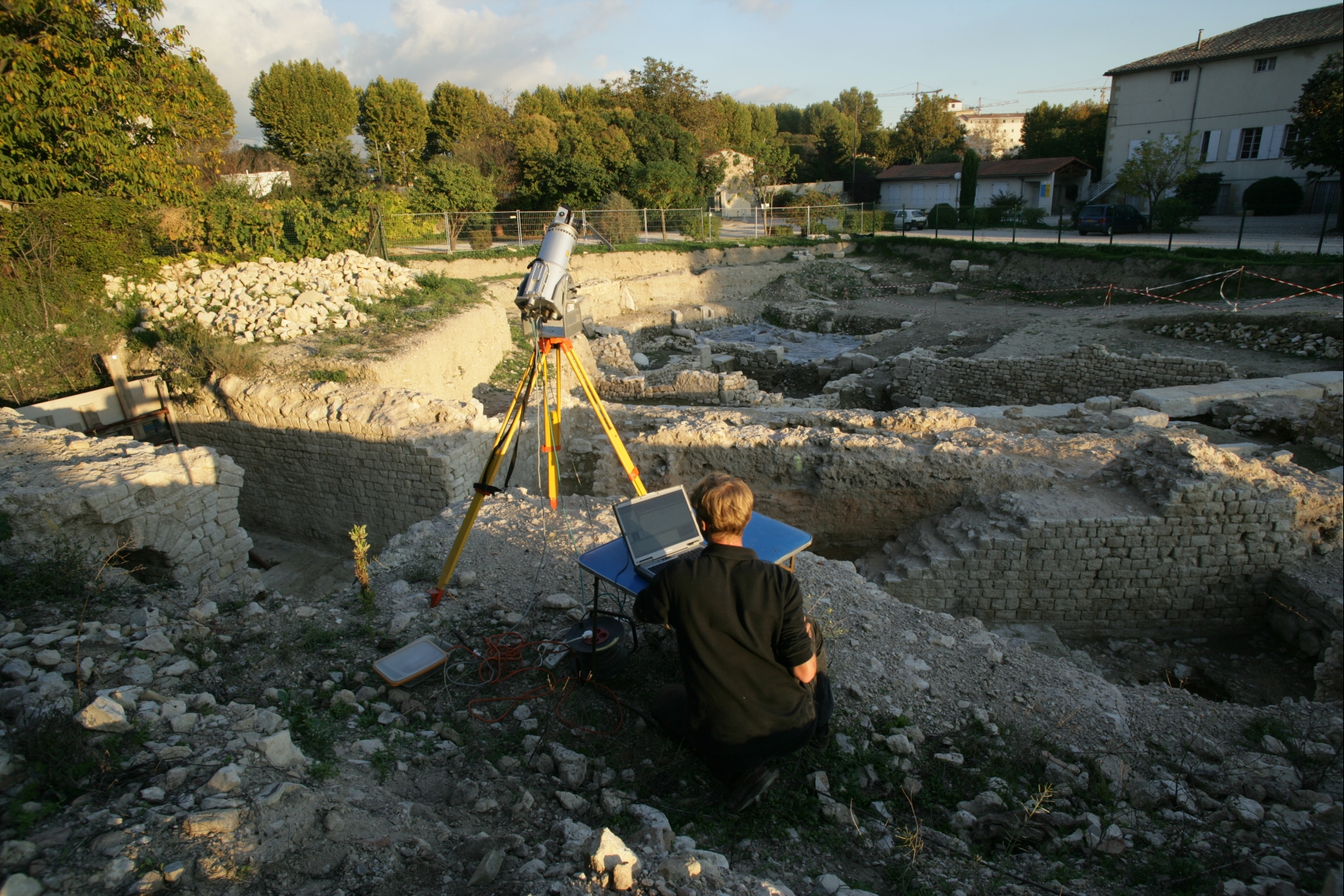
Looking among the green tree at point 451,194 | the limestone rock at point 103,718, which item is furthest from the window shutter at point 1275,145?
the limestone rock at point 103,718

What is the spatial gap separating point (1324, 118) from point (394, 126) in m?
39.5

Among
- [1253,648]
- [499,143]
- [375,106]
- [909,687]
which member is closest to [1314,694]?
[1253,648]

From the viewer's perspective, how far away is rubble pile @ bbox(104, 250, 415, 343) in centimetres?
1073

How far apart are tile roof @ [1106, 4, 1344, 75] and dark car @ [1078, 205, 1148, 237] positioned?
27.8 feet

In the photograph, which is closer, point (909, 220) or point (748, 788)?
point (748, 788)

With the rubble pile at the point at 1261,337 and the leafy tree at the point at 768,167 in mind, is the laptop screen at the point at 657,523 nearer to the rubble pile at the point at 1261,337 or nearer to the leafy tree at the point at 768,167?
the rubble pile at the point at 1261,337

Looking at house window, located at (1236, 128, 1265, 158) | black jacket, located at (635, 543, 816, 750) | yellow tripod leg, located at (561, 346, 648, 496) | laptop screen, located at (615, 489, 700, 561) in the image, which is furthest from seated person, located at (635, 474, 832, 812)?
house window, located at (1236, 128, 1265, 158)

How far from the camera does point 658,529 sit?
3902 millimetres

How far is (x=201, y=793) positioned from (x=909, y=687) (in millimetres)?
3678

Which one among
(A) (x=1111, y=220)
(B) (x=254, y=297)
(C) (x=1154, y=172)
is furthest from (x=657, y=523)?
(C) (x=1154, y=172)

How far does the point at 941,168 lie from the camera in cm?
3938

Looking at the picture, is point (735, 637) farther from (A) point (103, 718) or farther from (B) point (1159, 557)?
(B) point (1159, 557)

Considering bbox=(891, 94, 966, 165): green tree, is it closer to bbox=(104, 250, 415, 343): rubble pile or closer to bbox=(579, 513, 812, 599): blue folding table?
bbox=(104, 250, 415, 343): rubble pile

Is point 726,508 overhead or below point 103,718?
overhead
